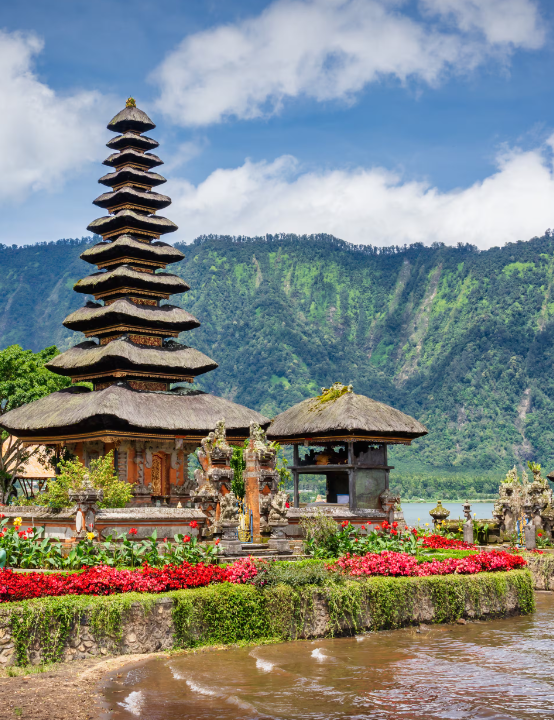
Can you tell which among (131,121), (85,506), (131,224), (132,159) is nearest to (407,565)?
(85,506)

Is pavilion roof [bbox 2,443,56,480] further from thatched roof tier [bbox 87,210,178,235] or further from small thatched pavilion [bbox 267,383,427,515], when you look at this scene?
small thatched pavilion [bbox 267,383,427,515]

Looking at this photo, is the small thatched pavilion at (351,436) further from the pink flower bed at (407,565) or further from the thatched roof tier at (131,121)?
the thatched roof tier at (131,121)

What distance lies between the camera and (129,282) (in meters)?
37.9

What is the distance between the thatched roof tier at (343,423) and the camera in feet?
101

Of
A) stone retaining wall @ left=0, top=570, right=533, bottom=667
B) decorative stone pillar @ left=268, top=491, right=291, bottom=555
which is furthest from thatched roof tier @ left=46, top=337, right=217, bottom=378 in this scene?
stone retaining wall @ left=0, top=570, right=533, bottom=667

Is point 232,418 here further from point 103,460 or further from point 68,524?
point 68,524

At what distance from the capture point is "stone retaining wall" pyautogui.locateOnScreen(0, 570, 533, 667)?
1479 centimetres

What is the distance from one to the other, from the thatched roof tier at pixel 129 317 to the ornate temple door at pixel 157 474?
19.4 feet

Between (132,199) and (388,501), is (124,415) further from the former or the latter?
(132,199)

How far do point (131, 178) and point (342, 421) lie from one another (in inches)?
682

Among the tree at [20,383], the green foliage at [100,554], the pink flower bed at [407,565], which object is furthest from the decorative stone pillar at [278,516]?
the tree at [20,383]

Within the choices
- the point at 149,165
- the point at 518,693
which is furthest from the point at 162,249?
the point at 518,693

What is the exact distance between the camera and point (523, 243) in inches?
7259

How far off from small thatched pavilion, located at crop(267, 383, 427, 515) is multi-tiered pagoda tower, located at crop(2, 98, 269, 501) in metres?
3.96
